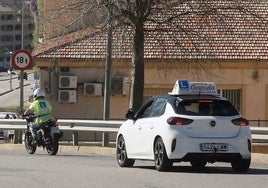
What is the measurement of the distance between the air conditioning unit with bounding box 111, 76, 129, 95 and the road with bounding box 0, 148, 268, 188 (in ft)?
49.5

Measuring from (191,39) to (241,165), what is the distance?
31.8ft

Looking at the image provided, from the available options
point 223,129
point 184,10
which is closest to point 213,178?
point 223,129

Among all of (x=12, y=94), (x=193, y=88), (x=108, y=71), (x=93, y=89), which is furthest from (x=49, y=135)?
(x=12, y=94)

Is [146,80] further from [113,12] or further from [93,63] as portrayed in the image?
[113,12]

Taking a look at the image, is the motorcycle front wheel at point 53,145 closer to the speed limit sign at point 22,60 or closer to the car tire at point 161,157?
the car tire at point 161,157

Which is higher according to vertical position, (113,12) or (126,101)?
(113,12)

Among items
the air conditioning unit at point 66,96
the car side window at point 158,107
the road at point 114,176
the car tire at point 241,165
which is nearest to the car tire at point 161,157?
the road at point 114,176

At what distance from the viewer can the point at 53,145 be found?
2169 centimetres

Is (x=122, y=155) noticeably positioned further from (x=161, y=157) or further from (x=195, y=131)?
(x=195, y=131)

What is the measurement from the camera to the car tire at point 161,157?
15734 millimetres

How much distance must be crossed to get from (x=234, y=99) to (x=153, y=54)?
146 inches

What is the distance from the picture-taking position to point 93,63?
1326 inches

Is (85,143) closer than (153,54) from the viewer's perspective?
Yes

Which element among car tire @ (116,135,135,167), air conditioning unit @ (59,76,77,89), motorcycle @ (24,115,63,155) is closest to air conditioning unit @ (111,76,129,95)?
air conditioning unit @ (59,76,77,89)
